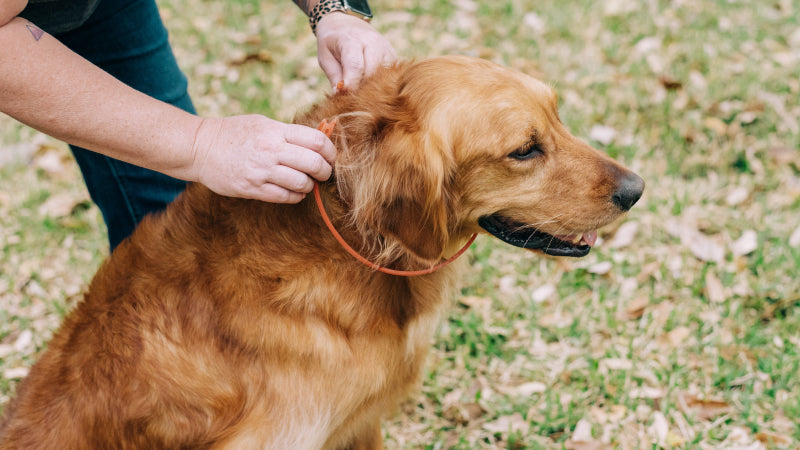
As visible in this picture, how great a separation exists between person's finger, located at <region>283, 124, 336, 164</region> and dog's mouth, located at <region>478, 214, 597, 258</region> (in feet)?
2.12

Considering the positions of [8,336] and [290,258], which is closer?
[290,258]

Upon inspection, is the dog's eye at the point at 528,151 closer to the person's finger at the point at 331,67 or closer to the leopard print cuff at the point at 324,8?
the person's finger at the point at 331,67

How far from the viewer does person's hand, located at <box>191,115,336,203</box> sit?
1.94 meters

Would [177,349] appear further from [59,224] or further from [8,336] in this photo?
[59,224]

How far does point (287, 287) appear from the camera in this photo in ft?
7.05

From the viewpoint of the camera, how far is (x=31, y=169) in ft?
16.0

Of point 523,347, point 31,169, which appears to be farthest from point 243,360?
point 31,169

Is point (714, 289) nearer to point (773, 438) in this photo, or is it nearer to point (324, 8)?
point (773, 438)

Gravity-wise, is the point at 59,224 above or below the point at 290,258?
below

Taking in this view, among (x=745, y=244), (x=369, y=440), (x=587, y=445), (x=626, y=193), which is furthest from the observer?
(x=745, y=244)

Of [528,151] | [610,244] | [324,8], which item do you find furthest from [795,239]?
[324,8]

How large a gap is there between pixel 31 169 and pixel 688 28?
208 inches

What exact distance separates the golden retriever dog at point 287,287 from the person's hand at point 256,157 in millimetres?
169

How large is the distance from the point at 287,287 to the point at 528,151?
0.92m
